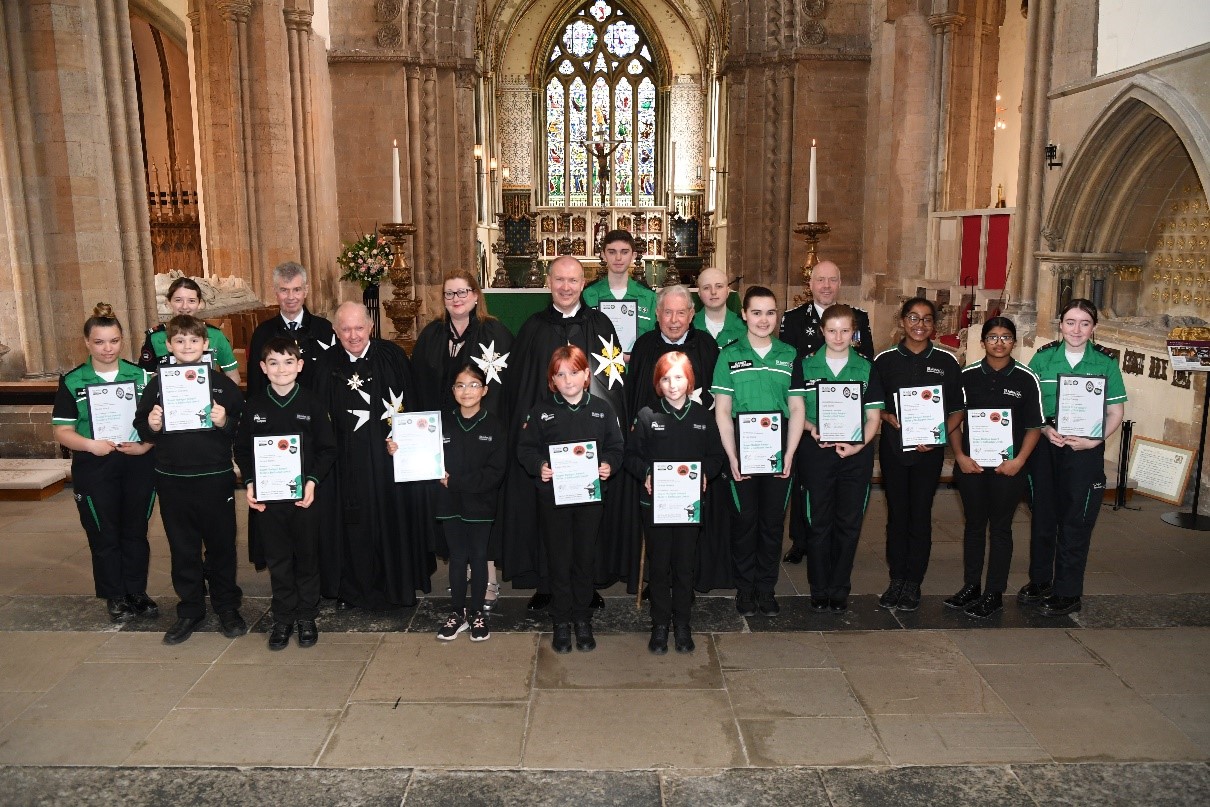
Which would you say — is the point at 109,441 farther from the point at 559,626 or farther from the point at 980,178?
the point at 980,178

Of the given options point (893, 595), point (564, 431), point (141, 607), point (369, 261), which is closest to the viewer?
point (564, 431)

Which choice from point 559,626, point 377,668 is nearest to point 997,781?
point 559,626

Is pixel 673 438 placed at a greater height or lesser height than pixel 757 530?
greater

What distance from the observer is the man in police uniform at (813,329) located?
586 cm

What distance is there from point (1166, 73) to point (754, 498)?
5.22 meters

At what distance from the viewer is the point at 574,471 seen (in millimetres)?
4535

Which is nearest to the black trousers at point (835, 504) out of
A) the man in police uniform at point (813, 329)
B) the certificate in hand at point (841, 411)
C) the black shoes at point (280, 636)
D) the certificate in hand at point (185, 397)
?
the certificate in hand at point (841, 411)

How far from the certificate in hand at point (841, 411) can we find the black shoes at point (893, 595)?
0.94 metres

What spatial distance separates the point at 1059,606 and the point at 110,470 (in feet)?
17.0

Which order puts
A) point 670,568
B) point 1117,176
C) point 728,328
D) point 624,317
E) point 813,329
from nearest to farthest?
point 670,568, point 728,328, point 624,317, point 813,329, point 1117,176

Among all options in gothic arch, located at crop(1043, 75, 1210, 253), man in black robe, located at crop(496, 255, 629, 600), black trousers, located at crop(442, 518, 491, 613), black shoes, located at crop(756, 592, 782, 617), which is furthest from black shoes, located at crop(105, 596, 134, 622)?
gothic arch, located at crop(1043, 75, 1210, 253)

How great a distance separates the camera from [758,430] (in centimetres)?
489

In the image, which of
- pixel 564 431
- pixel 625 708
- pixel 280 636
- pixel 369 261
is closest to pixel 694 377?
pixel 564 431

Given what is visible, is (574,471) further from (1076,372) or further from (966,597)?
(1076,372)
